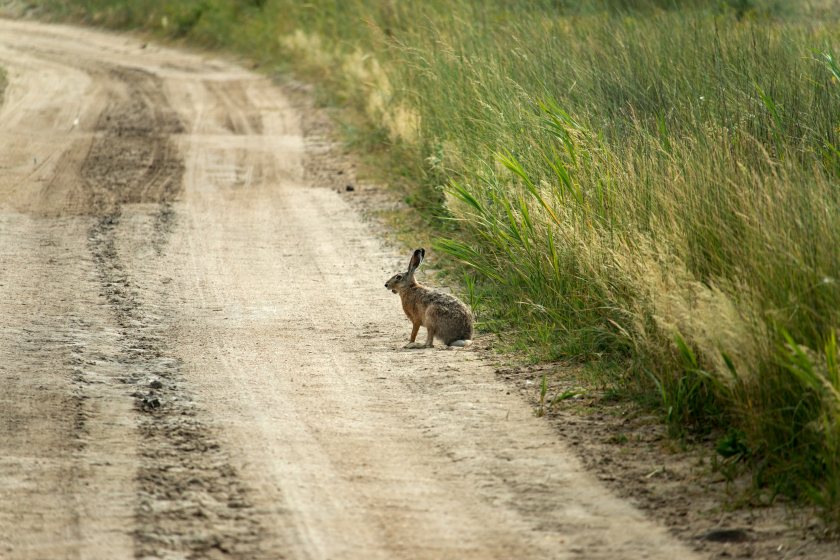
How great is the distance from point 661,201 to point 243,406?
9.68 ft

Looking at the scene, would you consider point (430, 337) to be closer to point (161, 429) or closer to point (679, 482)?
point (161, 429)

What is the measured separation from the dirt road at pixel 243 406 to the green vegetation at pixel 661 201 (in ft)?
2.58

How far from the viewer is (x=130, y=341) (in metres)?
8.34

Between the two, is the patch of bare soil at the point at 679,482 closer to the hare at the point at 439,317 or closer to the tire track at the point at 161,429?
the hare at the point at 439,317

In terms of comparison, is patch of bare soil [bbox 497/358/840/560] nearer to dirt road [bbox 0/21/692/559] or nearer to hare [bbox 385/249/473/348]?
dirt road [bbox 0/21/692/559]

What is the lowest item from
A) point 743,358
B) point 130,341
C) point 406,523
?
point 130,341

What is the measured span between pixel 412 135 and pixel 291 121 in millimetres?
5597

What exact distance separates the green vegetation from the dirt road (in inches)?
31.0

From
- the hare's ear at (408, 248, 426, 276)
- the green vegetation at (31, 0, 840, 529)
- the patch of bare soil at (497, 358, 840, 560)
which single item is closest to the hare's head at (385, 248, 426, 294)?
the hare's ear at (408, 248, 426, 276)

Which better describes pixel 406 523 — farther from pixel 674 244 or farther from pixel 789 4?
pixel 789 4

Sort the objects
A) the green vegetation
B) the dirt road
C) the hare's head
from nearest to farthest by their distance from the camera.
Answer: the dirt road → the green vegetation → the hare's head

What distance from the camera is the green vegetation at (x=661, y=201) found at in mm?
5801

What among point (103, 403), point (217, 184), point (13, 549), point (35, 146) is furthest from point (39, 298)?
point (35, 146)

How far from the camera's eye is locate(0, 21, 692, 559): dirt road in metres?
5.20
